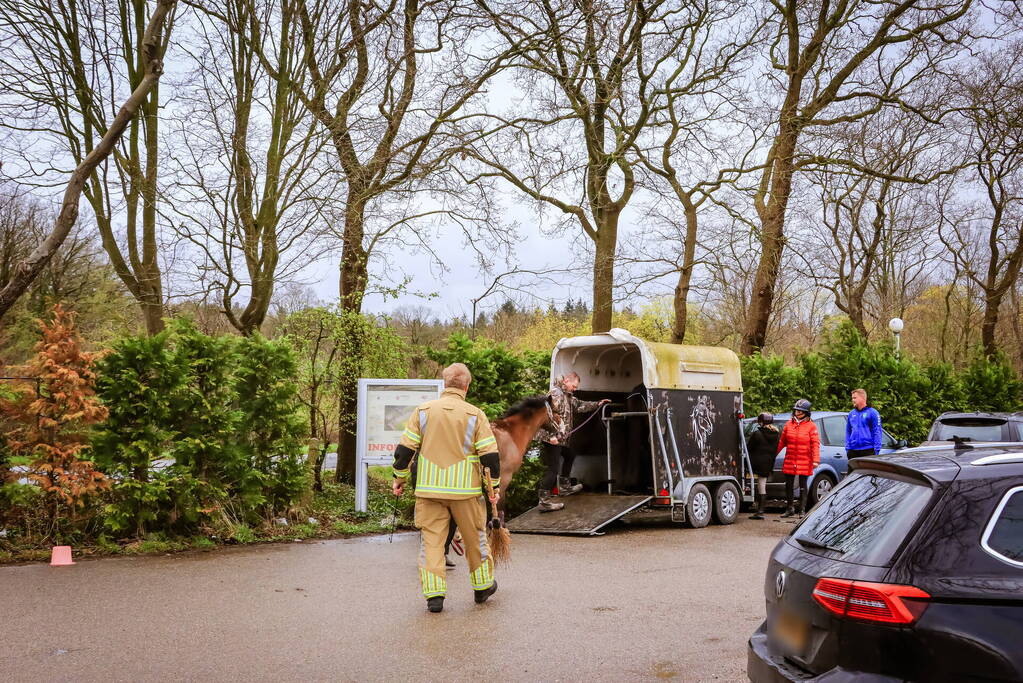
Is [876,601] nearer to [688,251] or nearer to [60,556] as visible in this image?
[60,556]

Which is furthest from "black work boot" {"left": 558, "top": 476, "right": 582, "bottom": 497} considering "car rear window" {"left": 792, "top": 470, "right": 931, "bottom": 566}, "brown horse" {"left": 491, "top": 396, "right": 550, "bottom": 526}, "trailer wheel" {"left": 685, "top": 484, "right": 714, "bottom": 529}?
"car rear window" {"left": 792, "top": 470, "right": 931, "bottom": 566}

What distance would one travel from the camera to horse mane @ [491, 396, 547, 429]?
11422mm

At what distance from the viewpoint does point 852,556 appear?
388 cm

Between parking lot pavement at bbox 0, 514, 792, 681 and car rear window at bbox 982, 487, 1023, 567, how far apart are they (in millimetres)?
2539

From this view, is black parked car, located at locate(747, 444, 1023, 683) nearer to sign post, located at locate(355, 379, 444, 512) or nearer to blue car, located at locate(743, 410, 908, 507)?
sign post, located at locate(355, 379, 444, 512)

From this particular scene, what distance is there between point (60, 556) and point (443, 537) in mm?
4505

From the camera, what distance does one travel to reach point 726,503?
13930 millimetres

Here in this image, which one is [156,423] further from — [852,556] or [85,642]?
[852,556]

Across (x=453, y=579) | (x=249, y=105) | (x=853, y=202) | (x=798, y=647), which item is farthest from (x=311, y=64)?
(x=853, y=202)

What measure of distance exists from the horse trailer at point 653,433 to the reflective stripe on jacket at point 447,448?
488 cm

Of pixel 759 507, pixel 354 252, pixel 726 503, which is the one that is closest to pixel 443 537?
pixel 726 503

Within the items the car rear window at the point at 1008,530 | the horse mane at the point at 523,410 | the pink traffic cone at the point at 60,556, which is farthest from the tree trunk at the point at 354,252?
the car rear window at the point at 1008,530

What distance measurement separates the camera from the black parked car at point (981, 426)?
1327 cm

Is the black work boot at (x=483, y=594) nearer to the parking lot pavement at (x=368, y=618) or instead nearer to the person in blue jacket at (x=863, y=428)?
the parking lot pavement at (x=368, y=618)
